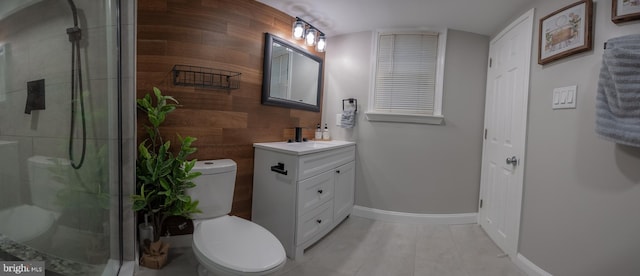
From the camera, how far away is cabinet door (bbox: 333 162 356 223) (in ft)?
6.72

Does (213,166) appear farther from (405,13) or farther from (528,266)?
(528,266)

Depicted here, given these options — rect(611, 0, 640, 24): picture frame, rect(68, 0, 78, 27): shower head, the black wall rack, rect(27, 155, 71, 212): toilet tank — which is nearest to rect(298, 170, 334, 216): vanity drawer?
the black wall rack

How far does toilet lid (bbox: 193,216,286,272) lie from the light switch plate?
6.28 feet

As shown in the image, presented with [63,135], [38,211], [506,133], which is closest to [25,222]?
[38,211]

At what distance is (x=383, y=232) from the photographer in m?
2.13

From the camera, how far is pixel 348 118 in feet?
8.02

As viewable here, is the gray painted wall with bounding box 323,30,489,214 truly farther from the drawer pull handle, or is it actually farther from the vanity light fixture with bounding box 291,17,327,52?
the drawer pull handle

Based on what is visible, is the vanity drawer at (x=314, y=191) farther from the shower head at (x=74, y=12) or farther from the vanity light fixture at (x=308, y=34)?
the shower head at (x=74, y=12)

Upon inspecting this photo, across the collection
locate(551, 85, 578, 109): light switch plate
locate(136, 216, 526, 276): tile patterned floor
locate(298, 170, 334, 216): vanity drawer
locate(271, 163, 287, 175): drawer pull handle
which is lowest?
locate(136, 216, 526, 276): tile patterned floor

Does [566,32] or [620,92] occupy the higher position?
[566,32]

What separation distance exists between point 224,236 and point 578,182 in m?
2.08

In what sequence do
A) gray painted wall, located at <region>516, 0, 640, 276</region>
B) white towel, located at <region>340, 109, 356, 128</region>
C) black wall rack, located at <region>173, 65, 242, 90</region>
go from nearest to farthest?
gray painted wall, located at <region>516, 0, 640, 276</region> → black wall rack, located at <region>173, 65, 242, 90</region> → white towel, located at <region>340, 109, 356, 128</region>

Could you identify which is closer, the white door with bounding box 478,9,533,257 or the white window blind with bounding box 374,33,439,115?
the white door with bounding box 478,9,533,257

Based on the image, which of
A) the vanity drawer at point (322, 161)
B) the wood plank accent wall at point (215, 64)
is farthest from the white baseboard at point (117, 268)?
the vanity drawer at point (322, 161)
